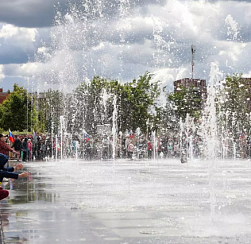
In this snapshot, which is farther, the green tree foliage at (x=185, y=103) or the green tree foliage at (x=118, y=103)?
the green tree foliage at (x=185, y=103)

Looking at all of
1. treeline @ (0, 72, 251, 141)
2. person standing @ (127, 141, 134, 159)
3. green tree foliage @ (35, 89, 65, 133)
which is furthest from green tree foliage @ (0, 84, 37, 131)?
person standing @ (127, 141, 134, 159)

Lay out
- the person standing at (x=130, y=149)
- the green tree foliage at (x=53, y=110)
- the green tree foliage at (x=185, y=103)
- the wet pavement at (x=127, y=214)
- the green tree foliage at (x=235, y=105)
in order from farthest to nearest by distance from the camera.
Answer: the green tree foliage at (x=53, y=110) < the green tree foliage at (x=185, y=103) < the green tree foliage at (x=235, y=105) < the person standing at (x=130, y=149) < the wet pavement at (x=127, y=214)

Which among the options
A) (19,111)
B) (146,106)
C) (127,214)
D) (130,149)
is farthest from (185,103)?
(127,214)

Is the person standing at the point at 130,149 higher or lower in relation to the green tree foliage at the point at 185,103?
lower

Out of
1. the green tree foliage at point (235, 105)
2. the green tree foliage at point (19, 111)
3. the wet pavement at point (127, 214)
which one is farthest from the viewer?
the green tree foliage at point (19, 111)

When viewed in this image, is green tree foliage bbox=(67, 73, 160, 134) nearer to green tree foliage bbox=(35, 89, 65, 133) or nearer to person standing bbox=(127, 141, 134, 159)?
green tree foliage bbox=(35, 89, 65, 133)

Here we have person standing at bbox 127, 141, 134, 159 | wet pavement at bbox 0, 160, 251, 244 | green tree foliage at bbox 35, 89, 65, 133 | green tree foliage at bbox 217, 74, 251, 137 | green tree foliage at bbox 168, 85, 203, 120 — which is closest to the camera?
wet pavement at bbox 0, 160, 251, 244

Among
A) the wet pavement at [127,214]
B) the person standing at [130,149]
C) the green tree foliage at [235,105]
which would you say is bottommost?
the wet pavement at [127,214]

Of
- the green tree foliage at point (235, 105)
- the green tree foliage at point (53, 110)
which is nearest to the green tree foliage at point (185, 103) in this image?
the green tree foliage at point (235, 105)

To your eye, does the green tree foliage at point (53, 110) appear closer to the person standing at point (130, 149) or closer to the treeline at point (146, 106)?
the treeline at point (146, 106)

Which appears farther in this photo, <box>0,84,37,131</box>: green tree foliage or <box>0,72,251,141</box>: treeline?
<box>0,84,37,131</box>: green tree foliage

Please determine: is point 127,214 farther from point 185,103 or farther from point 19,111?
point 19,111

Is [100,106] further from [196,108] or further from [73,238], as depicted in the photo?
[73,238]

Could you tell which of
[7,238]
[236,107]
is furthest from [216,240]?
[236,107]
